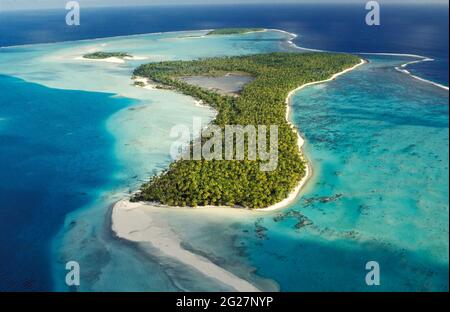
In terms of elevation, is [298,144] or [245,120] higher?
[245,120]

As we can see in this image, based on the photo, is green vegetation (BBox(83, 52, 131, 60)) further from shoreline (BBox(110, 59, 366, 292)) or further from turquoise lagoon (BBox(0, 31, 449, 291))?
shoreline (BBox(110, 59, 366, 292))

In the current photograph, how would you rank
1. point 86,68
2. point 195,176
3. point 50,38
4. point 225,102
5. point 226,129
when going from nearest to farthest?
point 195,176 < point 226,129 < point 225,102 < point 86,68 < point 50,38

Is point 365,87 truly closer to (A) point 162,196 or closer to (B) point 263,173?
(B) point 263,173

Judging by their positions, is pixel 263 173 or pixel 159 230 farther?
pixel 263 173

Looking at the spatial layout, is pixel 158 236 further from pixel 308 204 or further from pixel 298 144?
pixel 298 144

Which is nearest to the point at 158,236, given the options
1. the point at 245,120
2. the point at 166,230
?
the point at 166,230

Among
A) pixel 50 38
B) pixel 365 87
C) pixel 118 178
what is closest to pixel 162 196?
pixel 118 178
